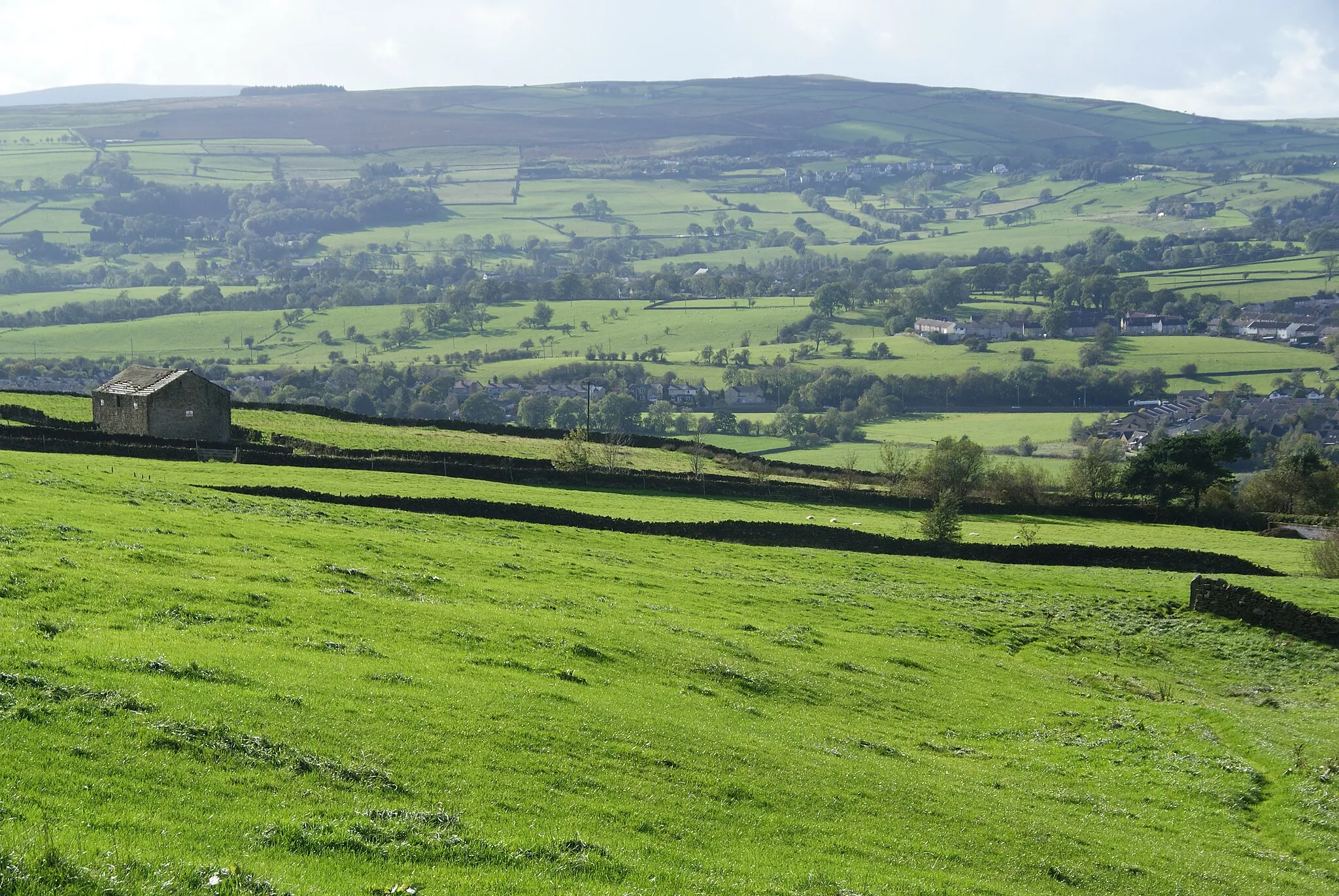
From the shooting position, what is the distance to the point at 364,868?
44.3 feet

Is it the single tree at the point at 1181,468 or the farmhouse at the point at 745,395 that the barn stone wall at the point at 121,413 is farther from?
the farmhouse at the point at 745,395

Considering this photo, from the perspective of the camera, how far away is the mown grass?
14.4 m

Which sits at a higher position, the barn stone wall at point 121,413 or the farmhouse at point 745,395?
the barn stone wall at point 121,413

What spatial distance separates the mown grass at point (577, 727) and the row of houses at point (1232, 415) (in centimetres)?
10704

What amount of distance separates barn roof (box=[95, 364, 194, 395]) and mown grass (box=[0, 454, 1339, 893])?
24.5 m

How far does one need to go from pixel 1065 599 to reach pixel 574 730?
30.9 m

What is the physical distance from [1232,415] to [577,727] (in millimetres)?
151127

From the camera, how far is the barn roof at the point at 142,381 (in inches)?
2559

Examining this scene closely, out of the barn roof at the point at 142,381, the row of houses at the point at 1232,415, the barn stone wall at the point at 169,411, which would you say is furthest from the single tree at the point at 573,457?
the row of houses at the point at 1232,415

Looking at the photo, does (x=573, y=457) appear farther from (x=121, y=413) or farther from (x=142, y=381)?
(x=121, y=413)

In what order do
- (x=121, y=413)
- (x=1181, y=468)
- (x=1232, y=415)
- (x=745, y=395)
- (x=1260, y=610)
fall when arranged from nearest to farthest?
(x=1260, y=610)
(x=121, y=413)
(x=1181, y=468)
(x=1232, y=415)
(x=745, y=395)

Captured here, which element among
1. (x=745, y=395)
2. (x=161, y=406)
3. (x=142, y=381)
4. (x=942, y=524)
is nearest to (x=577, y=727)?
(x=942, y=524)

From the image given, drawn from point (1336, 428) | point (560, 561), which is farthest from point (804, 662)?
point (1336, 428)

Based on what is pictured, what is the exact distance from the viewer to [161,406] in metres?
64.6
